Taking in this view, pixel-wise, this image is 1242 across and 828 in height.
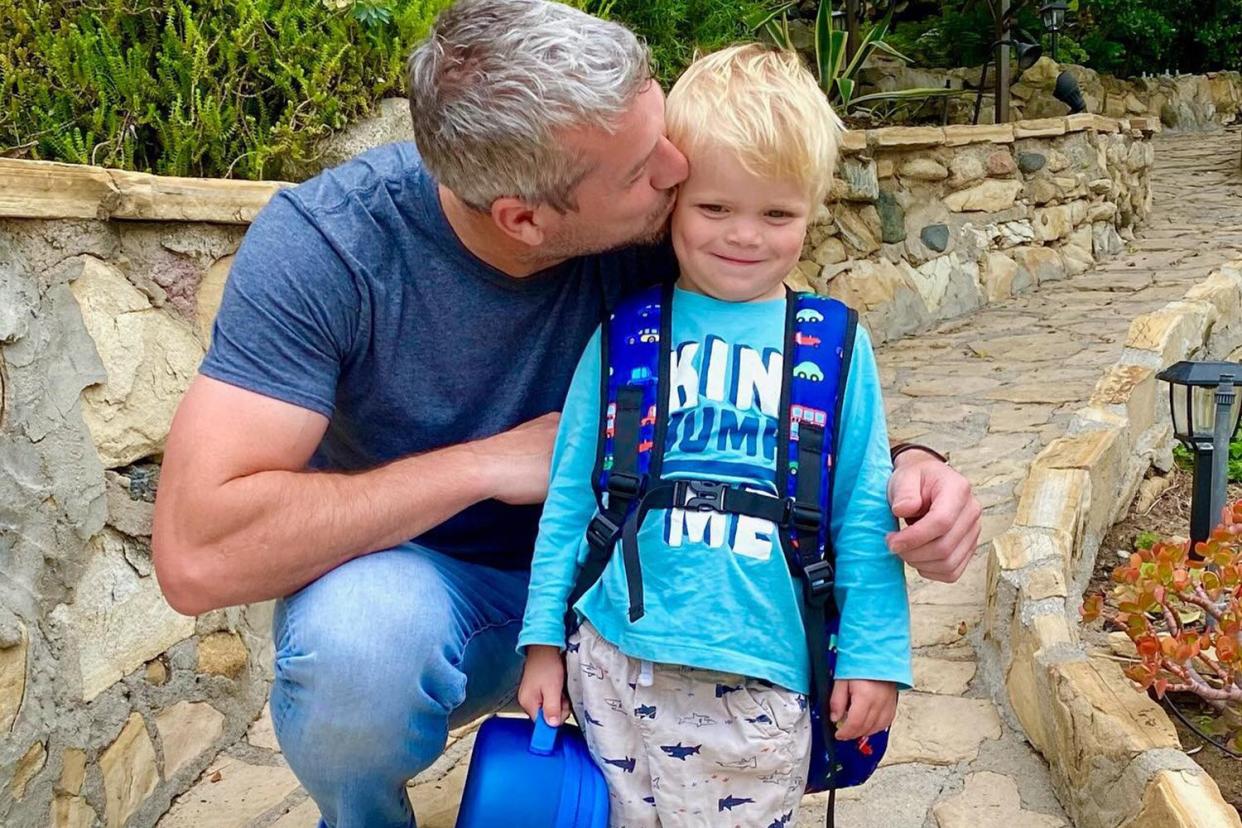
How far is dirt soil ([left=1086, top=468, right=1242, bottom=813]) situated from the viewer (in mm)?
2262

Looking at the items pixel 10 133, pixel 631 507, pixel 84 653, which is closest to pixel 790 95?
pixel 631 507

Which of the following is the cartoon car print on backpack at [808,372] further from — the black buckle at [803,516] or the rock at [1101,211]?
the rock at [1101,211]

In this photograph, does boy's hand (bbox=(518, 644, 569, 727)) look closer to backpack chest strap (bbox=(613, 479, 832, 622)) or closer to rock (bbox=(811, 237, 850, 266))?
backpack chest strap (bbox=(613, 479, 832, 622))

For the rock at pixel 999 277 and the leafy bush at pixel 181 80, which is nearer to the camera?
the leafy bush at pixel 181 80

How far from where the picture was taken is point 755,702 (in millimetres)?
1582

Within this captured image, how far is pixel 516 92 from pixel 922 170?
5174 mm

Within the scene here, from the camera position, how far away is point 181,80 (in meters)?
2.71

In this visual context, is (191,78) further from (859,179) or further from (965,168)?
(965,168)

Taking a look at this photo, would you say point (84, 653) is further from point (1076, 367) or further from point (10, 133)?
point (1076, 367)

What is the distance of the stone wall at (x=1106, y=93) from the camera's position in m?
10.9

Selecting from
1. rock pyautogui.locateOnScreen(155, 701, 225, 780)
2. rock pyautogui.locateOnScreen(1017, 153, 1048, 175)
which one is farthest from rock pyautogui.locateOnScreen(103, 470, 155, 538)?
rock pyautogui.locateOnScreen(1017, 153, 1048, 175)

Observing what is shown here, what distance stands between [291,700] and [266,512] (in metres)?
0.27

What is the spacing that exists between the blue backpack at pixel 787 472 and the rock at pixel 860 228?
4.47 metres

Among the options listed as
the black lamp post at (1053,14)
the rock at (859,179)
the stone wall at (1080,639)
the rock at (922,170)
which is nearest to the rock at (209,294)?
the stone wall at (1080,639)
